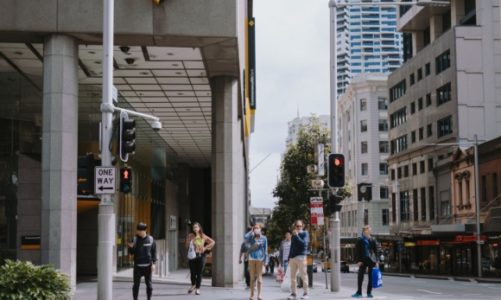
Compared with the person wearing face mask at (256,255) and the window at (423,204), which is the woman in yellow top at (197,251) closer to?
the person wearing face mask at (256,255)

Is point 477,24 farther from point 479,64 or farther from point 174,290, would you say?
point 174,290

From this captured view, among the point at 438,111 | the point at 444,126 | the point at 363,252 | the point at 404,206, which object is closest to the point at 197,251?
the point at 363,252

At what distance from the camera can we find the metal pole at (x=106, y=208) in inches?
578

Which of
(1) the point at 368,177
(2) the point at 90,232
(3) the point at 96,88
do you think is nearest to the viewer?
(3) the point at 96,88

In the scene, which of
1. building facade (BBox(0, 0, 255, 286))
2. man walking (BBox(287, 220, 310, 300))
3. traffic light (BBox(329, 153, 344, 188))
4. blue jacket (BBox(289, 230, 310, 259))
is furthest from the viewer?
traffic light (BBox(329, 153, 344, 188))

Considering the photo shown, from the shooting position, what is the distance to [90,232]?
31594 millimetres

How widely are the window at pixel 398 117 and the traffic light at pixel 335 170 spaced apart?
2551 inches

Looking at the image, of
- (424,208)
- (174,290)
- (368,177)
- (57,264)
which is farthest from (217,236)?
(368,177)

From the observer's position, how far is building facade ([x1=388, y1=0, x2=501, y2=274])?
6900cm

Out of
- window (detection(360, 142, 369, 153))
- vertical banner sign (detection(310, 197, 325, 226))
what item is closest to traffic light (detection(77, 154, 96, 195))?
vertical banner sign (detection(310, 197, 325, 226))

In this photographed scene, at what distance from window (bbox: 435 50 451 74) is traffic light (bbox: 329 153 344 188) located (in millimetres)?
52689

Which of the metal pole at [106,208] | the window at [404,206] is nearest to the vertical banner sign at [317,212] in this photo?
the metal pole at [106,208]

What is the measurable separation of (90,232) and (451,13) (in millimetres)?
54608

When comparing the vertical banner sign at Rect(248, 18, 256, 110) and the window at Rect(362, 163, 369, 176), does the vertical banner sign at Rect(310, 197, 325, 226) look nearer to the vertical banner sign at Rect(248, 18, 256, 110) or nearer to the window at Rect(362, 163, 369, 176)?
the vertical banner sign at Rect(248, 18, 256, 110)
